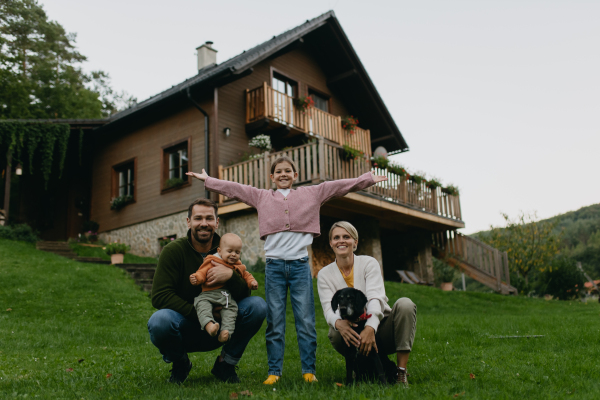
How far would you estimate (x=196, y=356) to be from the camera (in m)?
5.49

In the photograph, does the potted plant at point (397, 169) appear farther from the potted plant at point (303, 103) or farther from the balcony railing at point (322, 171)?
the potted plant at point (303, 103)

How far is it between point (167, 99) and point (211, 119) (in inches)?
64.9

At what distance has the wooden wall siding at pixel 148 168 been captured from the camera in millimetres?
14500

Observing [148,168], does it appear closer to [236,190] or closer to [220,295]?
[236,190]

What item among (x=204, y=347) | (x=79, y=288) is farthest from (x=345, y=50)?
(x=204, y=347)

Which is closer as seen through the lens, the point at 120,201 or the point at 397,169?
the point at 397,169

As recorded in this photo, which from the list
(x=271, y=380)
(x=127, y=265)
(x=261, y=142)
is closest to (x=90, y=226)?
(x=127, y=265)

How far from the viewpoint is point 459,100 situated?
591 inches

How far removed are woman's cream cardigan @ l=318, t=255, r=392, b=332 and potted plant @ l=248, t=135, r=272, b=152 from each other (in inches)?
413

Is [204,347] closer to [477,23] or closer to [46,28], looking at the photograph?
[477,23]

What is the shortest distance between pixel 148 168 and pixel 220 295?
42.1 ft

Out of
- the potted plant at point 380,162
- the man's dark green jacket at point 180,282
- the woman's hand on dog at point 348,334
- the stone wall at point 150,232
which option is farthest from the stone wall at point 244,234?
the woman's hand on dog at point 348,334

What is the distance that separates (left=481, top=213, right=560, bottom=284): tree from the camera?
71.1 ft

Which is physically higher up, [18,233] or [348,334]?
[18,233]
